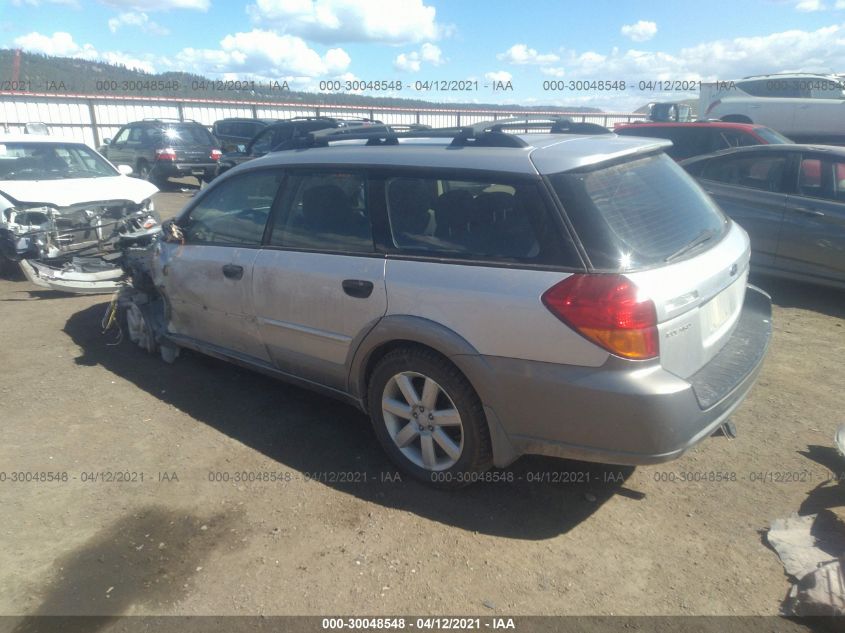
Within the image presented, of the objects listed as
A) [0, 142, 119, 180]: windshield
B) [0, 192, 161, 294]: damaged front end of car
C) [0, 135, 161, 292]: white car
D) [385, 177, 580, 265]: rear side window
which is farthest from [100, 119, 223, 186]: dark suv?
[385, 177, 580, 265]: rear side window

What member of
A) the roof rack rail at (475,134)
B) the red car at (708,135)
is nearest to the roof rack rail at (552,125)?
the roof rack rail at (475,134)

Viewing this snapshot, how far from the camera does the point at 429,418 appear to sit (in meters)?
3.18

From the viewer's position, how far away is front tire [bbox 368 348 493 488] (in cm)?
300

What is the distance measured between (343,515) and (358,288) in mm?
1169

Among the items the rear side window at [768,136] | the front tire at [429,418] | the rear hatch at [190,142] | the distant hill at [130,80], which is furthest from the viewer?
the distant hill at [130,80]

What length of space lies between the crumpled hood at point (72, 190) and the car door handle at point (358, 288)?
5.41 m

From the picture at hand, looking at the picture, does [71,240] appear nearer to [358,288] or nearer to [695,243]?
[358,288]

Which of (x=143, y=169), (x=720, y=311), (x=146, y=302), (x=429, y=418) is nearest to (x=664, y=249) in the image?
(x=720, y=311)

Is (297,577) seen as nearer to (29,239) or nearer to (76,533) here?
(76,533)

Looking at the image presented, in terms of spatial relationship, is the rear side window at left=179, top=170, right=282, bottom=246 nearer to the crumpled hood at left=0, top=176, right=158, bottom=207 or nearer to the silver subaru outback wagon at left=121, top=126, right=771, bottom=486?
the silver subaru outback wagon at left=121, top=126, right=771, bottom=486

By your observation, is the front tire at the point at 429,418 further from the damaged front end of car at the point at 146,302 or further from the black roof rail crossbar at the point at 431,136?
the damaged front end of car at the point at 146,302

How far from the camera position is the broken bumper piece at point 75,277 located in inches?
243

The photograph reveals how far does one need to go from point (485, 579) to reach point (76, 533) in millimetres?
2017

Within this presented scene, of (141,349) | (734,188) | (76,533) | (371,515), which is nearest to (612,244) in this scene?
(371,515)
